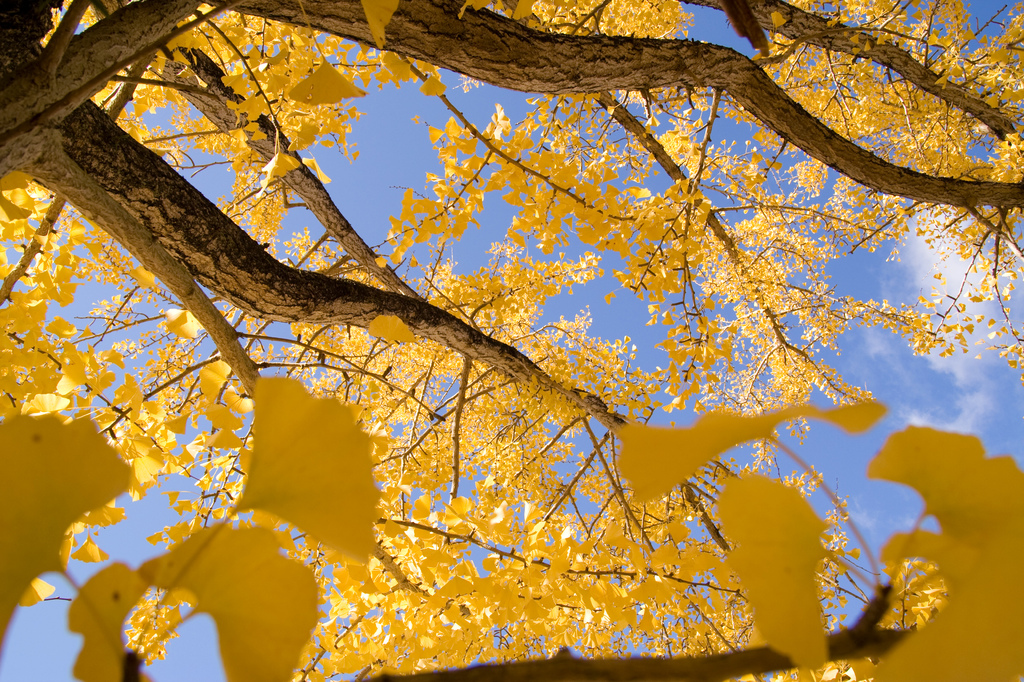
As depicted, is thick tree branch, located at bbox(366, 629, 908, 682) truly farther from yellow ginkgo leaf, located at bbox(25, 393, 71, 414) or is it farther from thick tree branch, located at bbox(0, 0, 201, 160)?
yellow ginkgo leaf, located at bbox(25, 393, 71, 414)

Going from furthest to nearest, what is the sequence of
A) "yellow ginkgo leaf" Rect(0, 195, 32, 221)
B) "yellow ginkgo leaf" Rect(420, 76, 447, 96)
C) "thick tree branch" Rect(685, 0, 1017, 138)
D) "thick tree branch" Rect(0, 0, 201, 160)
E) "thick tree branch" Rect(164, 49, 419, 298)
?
"thick tree branch" Rect(685, 0, 1017, 138), "thick tree branch" Rect(164, 49, 419, 298), "yellow ginkgo leaf" Rect(420, 76, 447, 96), "yellow ginkgo leaf" Rect(0, 195, 32, 221), "thick tree branch" Rect(0, 0, 201, 160)

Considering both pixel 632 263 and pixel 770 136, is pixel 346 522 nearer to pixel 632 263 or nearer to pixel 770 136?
pixel 632 263

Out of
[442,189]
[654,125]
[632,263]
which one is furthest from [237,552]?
[654,125]

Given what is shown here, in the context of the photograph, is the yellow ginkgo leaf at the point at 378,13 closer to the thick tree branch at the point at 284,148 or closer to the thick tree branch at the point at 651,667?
the thick tree branch at the point at 651,667

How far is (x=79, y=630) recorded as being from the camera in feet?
0.53

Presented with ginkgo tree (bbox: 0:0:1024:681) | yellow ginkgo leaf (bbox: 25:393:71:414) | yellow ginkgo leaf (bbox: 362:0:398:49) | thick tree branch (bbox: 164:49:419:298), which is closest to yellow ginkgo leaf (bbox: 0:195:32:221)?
ginkgo tree (bbox: 0:0:1024:681)

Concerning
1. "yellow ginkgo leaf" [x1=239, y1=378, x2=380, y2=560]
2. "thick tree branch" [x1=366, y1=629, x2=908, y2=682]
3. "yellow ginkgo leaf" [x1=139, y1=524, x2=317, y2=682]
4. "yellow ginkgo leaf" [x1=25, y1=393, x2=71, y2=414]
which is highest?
"yellow ginkgo leaf" [x1=25, y1=393, x2=71, y2=414]

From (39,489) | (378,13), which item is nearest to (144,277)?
(378,13)

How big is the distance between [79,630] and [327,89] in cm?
52

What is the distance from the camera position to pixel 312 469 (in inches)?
7.0

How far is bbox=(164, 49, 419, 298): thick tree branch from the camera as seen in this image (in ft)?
5.97

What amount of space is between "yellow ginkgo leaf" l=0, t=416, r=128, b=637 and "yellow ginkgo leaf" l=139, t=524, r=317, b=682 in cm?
3

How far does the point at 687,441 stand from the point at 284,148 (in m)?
1.92

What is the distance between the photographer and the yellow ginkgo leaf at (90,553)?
35.6 inches
